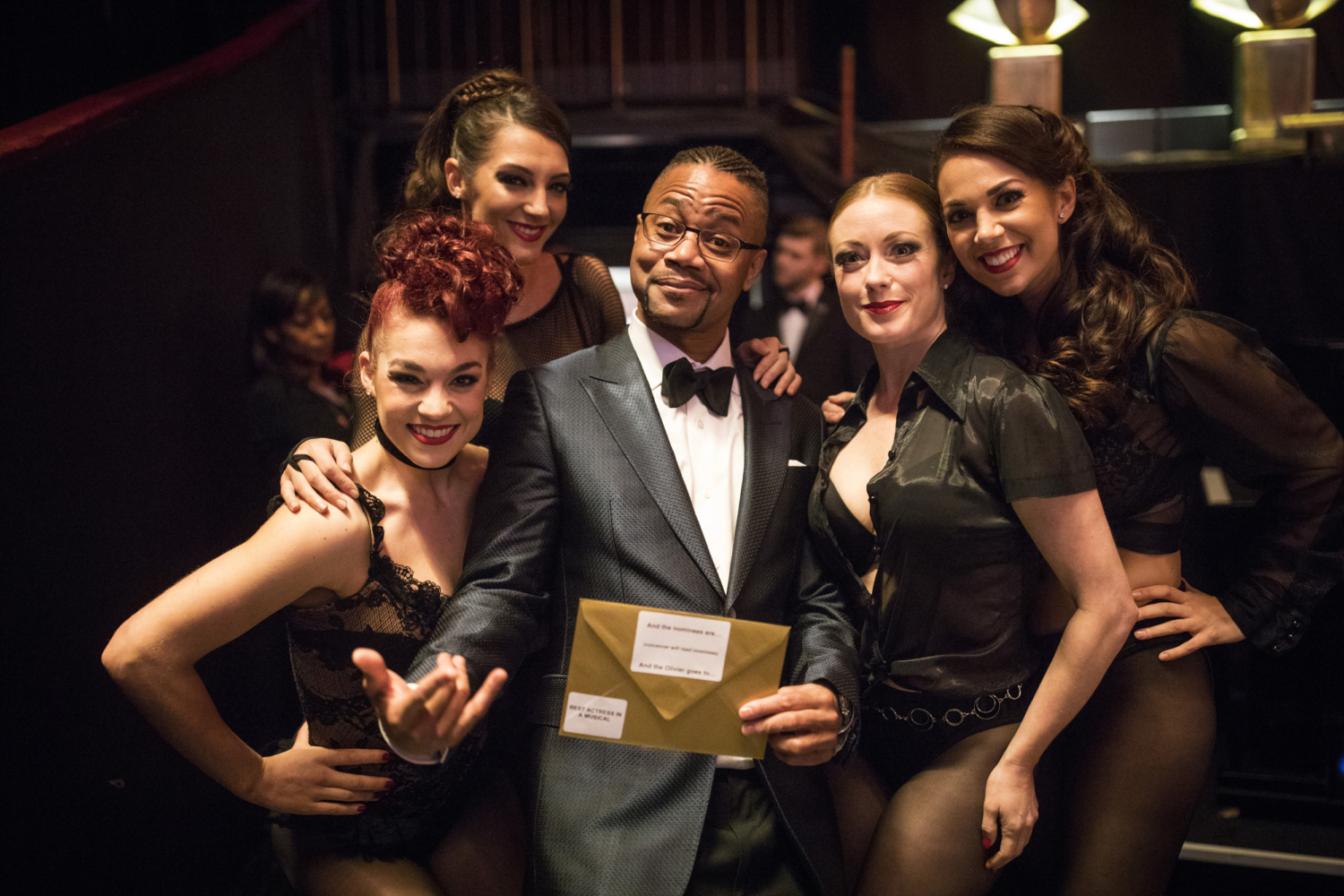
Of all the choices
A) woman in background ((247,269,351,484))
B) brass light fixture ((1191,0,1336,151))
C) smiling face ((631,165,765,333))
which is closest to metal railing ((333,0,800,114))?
brass light fixture ((1191,0,1336,151))

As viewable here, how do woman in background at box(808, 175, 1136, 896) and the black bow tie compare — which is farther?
the black bow tie

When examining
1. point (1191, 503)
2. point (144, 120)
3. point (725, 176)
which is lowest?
point (1191, 503)

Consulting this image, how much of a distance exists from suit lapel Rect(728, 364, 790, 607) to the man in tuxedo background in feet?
7.51

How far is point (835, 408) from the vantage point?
2363 mm

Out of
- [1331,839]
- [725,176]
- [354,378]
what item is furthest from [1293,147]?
[354,378]

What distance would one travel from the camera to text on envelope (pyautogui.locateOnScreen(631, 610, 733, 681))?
1666 mm

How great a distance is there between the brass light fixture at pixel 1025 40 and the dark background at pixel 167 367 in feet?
2.25

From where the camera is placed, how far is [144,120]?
9.86 ft

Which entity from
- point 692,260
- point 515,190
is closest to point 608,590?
point 692,260

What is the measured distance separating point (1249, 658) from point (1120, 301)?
1.53 meters

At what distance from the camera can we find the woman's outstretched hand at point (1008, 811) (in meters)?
1.85

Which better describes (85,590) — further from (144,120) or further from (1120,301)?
(1120,301)

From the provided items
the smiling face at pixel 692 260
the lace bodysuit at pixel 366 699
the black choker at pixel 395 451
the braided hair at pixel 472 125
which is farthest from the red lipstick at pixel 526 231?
the lace bodysuit at pixel 366 699

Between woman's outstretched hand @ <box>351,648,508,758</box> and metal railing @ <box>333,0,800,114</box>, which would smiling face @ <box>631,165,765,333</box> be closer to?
woman's outstretched hand @ <box>351,648,508,758</box>
